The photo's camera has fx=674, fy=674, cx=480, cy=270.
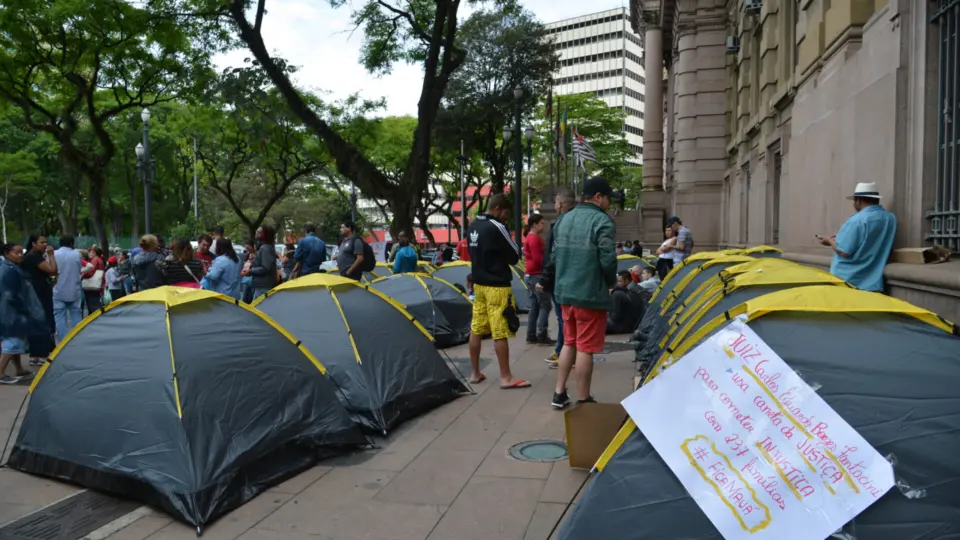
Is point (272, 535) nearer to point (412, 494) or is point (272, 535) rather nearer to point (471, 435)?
point (412, 494)

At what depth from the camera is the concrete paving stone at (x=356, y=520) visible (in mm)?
4078

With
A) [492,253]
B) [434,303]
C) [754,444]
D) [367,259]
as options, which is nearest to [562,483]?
[754,444]

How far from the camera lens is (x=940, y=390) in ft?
9.20

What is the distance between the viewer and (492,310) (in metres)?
7.05

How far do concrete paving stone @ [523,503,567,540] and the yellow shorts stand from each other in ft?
9.04

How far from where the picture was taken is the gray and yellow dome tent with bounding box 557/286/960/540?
2.67m

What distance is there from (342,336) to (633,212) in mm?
26124

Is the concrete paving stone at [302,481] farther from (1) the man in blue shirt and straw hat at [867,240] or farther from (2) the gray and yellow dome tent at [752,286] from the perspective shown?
(1) the man in blue shirt and straw hat at [867,240]

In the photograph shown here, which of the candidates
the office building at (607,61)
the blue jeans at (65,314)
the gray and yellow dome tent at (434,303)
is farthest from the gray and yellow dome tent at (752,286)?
the office building at (607,61)

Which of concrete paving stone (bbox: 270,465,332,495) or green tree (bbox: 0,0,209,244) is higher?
green tree (bbox: 0,0,209,244)

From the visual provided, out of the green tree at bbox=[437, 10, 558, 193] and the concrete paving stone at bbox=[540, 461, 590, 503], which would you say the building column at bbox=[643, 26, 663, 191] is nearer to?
the green tree at bbox=[437, 10, 558, 193]

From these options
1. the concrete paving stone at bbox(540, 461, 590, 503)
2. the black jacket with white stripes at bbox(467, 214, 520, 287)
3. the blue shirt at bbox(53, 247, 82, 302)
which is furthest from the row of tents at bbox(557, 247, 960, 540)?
the blue shirt at bbox(53, 247, 82, 302)

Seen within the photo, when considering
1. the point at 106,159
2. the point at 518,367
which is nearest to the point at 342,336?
the point at 518,367

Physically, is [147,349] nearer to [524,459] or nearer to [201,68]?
[524,459]
